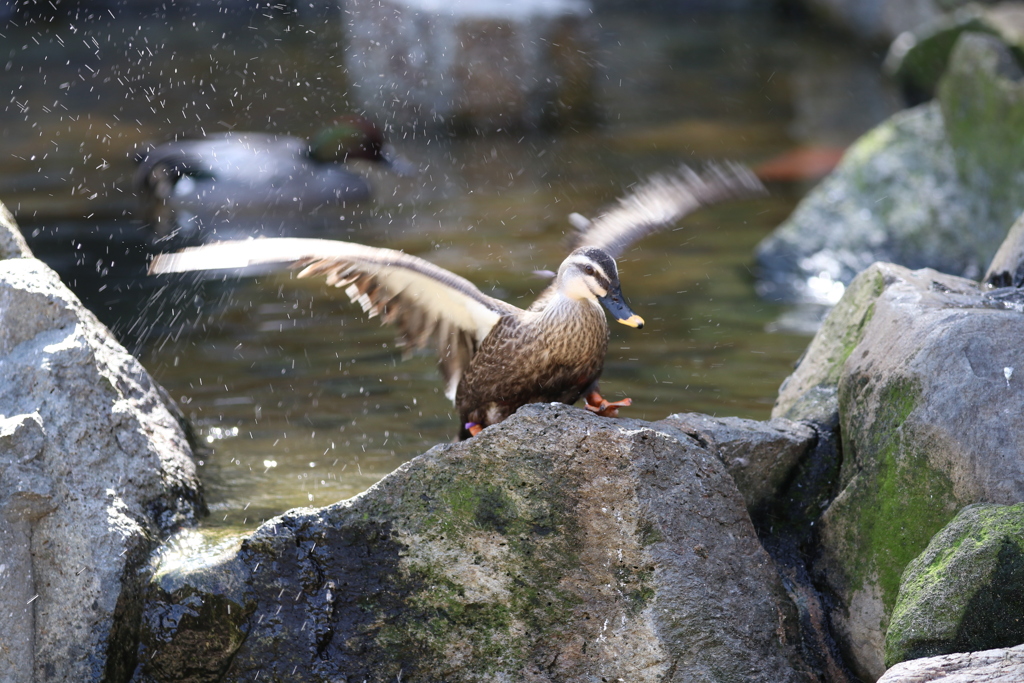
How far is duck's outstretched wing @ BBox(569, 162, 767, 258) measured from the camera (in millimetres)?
4484

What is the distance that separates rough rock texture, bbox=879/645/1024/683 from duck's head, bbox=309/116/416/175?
7.57 metres

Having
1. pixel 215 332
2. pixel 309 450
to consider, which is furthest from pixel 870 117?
pixel 309 450

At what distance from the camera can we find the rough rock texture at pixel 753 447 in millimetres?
3613

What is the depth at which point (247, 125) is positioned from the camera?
11.9m

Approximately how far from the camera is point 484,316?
4.07 metres

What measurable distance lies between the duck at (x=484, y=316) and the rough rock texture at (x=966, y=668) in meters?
1.30

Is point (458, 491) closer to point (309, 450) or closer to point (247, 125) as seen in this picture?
point (309, 450)

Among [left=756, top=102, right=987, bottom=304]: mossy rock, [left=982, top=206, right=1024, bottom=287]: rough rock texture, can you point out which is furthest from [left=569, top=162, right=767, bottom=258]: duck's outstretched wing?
[left=756, top=102, right=987, bottom=304]: mossy rock

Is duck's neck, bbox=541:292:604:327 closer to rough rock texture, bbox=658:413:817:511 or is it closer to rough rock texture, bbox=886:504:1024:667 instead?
rough rock texture, bbox=658:413:817:511

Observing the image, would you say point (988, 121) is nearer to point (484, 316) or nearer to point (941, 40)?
point (941, 40)

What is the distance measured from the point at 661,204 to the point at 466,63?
7.88 metres

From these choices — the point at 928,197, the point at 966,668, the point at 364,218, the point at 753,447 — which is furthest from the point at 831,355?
the point at 364,218

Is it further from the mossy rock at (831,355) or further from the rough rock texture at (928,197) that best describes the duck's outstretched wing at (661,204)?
the rough rock texture at (928,197)

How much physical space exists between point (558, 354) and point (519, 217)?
5281mm
